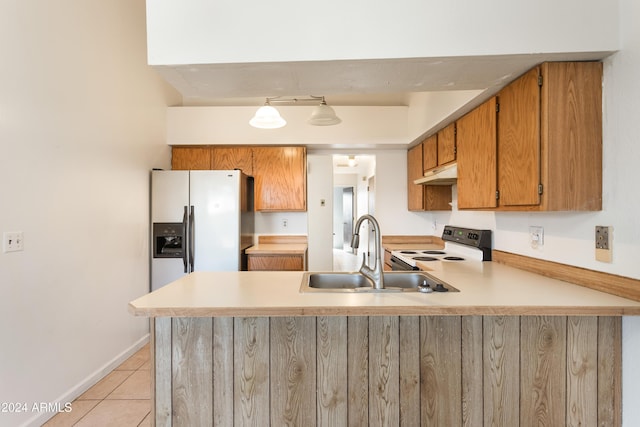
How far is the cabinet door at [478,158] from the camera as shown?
1828mm

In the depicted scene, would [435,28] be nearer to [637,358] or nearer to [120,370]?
[637,358]

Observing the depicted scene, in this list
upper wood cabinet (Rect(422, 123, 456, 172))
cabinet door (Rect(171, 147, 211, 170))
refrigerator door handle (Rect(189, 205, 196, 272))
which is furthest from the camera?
cabinet door (Rect(171, 147, 211, 170))

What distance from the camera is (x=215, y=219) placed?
10.3ft

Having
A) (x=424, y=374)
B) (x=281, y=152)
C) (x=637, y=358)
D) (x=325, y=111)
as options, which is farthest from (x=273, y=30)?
(x=281, y=152)

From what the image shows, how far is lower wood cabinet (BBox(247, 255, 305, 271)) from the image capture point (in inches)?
131

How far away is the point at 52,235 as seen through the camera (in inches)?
78.5

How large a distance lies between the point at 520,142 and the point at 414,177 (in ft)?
6.63

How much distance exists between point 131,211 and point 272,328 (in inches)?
88.2

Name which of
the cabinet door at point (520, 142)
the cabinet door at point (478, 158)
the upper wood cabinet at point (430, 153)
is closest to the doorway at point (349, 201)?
the upper wood cabinet at point (430, 153)

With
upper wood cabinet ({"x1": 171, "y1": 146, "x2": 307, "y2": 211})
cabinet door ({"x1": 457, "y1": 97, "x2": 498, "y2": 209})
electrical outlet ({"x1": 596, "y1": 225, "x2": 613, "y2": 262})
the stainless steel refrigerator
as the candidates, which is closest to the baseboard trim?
the stainless steel refrigerator

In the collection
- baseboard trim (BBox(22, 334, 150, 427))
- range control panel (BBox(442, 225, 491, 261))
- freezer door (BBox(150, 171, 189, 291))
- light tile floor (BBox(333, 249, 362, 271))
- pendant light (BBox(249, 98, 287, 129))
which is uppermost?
pendant light (BBox(249, 98, 287, 129))

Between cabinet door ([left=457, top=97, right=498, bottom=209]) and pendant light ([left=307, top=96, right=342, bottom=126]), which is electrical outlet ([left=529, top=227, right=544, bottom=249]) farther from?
pendant light ([left=307, top=96, right=342, bottom=126])

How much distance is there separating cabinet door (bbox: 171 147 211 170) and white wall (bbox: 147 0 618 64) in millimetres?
2297

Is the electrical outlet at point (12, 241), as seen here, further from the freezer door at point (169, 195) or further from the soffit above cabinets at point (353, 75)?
the freezer door at point (169, 195)
